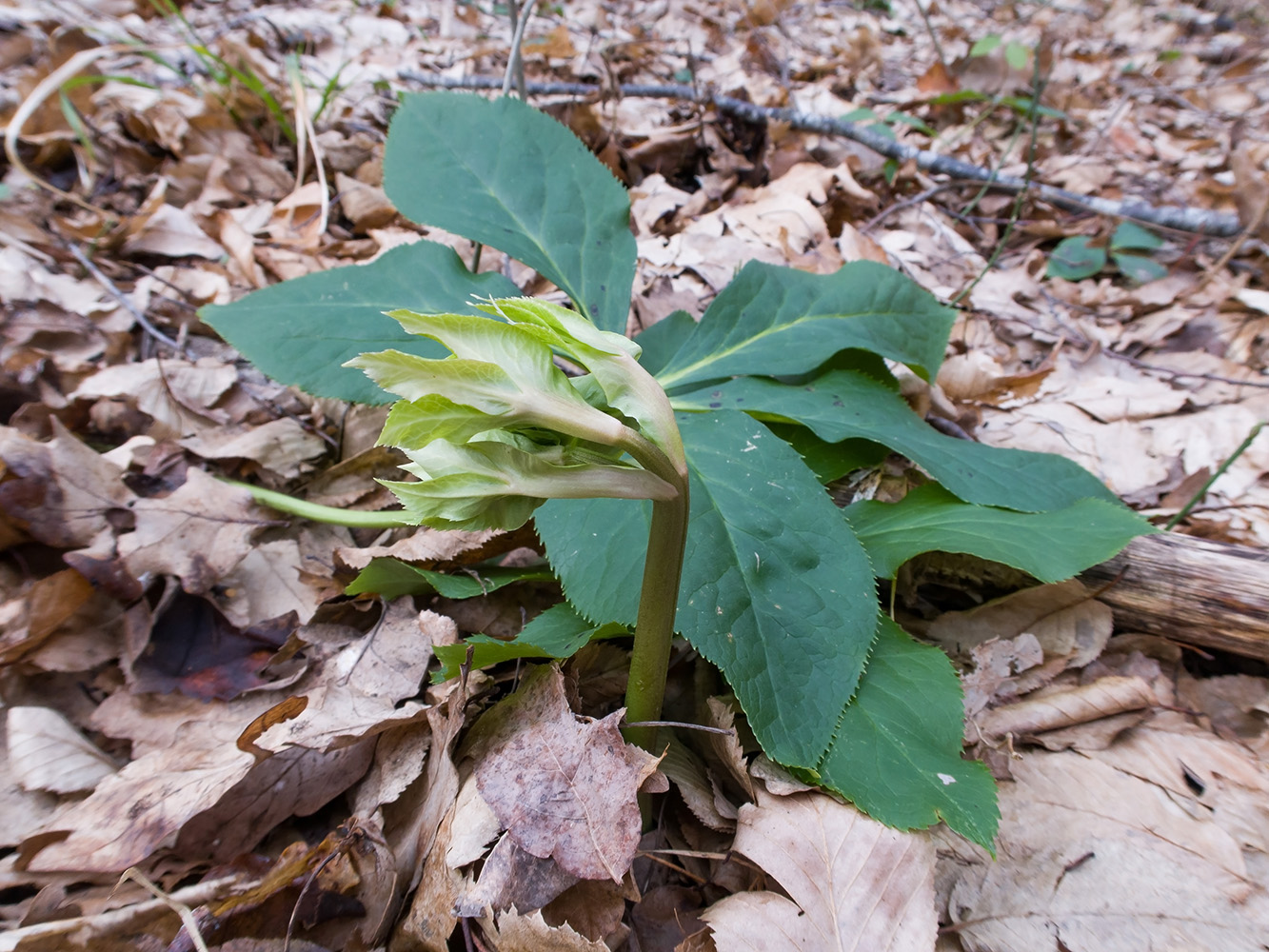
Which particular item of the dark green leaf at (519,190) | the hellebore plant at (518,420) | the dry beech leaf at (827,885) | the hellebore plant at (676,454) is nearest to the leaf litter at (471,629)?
the dry beech leaf at (827,885)

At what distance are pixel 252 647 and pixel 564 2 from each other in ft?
17.7

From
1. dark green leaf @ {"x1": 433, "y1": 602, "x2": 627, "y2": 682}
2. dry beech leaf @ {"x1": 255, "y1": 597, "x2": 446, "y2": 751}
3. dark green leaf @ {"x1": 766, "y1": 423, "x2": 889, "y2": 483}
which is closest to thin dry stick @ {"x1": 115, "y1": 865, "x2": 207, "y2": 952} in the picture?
dry beech leaf @ {"x1": 255, "y1": 597, "x2": 446, "y2": 751}

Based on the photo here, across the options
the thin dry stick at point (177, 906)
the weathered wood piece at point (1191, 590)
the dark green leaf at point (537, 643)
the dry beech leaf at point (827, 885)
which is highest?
the weathered wood piece at point (1191, 590)

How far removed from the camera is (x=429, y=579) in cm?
128

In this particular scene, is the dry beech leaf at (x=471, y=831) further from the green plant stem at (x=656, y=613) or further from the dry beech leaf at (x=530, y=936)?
the green plant stem at (x=656, y=613)

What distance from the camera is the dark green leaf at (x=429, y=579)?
1.29 meters

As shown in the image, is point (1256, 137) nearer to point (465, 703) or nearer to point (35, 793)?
point (465, 703)

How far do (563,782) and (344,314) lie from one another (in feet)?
3.55

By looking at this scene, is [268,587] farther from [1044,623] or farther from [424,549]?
[1044,623]

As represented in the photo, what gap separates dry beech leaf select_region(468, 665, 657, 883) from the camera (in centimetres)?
92

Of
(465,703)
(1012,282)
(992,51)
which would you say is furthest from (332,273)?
(992,51)

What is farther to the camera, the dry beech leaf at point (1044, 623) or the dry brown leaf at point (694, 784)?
the dry beech leaf at point (1044, 623)

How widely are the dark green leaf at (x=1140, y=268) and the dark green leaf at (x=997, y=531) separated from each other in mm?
1872

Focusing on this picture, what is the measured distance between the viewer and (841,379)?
5.08ft
